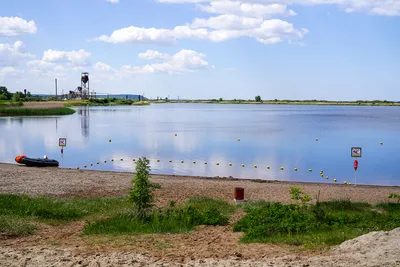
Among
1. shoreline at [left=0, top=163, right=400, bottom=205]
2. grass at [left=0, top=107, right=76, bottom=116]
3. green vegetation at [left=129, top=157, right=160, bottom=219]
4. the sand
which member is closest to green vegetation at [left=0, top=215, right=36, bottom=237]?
the sand

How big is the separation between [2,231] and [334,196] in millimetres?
14820

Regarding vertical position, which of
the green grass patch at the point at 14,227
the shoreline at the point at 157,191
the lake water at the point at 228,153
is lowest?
the lake water at the point at 228,153

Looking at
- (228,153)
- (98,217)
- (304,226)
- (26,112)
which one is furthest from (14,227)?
(26,112)

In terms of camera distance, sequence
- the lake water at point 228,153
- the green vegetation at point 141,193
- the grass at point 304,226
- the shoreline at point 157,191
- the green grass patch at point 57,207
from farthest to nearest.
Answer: the lake water at point 228,153, the shoreline at point 157,191, the green grass patch at point 57,207, the green vegetation at point 141,193, the grass at point 304,226

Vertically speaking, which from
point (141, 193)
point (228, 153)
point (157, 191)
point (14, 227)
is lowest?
point (228, 153)

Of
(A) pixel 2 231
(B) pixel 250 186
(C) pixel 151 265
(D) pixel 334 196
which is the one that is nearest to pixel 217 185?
(B) pixel 250 186

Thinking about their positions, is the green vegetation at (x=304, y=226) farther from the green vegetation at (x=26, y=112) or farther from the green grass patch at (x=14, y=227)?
the green vegetation at (x=26, y=112)

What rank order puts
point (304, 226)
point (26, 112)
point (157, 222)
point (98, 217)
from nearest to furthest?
point (304, 226)
point (157, 222)
point (98, 217)
point (26, 112)

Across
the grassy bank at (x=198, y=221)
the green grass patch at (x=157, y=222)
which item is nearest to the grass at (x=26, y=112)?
the grassy bank at (x=198, y=221)

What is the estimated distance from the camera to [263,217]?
12312mm

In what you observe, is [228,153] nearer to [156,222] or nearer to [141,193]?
[141,193]

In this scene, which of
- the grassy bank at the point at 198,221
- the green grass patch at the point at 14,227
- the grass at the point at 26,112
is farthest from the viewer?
the grass at the point at 26,112

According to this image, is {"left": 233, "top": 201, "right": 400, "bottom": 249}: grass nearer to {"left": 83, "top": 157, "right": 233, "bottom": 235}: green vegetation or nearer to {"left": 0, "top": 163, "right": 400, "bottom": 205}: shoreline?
{"left": 83, "top": 157, "right": 233, "bottom": 235}: green vegetation

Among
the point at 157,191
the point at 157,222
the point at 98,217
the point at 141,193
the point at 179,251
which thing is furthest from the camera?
the point at 157,191
